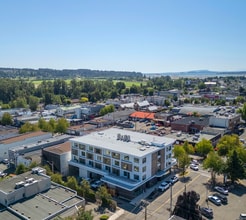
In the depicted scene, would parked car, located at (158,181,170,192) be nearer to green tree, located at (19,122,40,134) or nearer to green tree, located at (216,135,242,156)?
green tree, located at (216,135,242,156)

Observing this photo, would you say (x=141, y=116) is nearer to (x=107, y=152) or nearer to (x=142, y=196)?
(x=107, y=152)

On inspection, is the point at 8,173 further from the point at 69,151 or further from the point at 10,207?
the point at 10,207

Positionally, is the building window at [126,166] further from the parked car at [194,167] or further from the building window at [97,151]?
the parked car at [194,167]

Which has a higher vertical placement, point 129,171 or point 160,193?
point 129,171

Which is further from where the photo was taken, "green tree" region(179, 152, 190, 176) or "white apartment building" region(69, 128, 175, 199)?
"green tree" region(179, 152, 190, 176)

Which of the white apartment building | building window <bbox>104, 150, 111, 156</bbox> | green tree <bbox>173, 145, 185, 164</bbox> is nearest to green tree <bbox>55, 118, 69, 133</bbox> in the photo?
the white apartment building

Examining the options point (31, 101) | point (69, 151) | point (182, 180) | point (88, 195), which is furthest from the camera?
point (31, 101)

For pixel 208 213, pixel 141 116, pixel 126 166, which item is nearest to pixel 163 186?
pixel 126 166

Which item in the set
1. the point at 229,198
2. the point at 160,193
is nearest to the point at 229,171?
the point at 229,198

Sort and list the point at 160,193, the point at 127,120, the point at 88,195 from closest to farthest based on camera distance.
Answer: the point at 88,195, the point at 160,193, the point at 127,120
